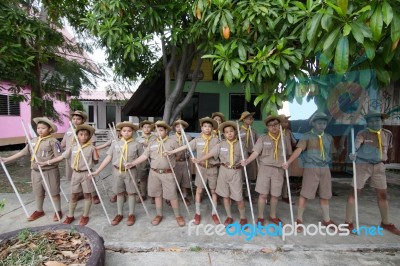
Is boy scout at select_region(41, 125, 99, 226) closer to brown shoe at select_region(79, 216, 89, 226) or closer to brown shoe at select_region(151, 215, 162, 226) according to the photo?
brown shoe at select_region(79, 216, 89, 226)

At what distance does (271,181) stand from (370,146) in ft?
4.84

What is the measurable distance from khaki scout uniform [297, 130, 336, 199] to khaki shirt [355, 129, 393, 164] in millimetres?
416

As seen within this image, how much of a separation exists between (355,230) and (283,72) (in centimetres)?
279

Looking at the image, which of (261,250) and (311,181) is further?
(311,181)

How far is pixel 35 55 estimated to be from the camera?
6.71 m

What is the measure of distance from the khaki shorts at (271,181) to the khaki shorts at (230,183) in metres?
0.33

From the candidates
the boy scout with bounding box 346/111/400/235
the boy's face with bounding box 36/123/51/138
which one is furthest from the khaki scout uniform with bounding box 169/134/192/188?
the boy scout with bounding box 346/111/400/235

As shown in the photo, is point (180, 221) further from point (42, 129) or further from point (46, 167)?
point (42, 129)

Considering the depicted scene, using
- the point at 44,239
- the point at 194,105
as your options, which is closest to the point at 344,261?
the point at 44,239

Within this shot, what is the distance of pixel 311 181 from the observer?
399 cm

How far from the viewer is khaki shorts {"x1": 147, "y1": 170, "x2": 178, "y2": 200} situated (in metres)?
4.19

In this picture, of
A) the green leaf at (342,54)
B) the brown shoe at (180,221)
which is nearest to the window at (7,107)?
the brown shoe at (180,221)

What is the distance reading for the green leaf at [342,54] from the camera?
191cm

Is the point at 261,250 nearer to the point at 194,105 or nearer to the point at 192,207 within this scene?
the point at 192,207
